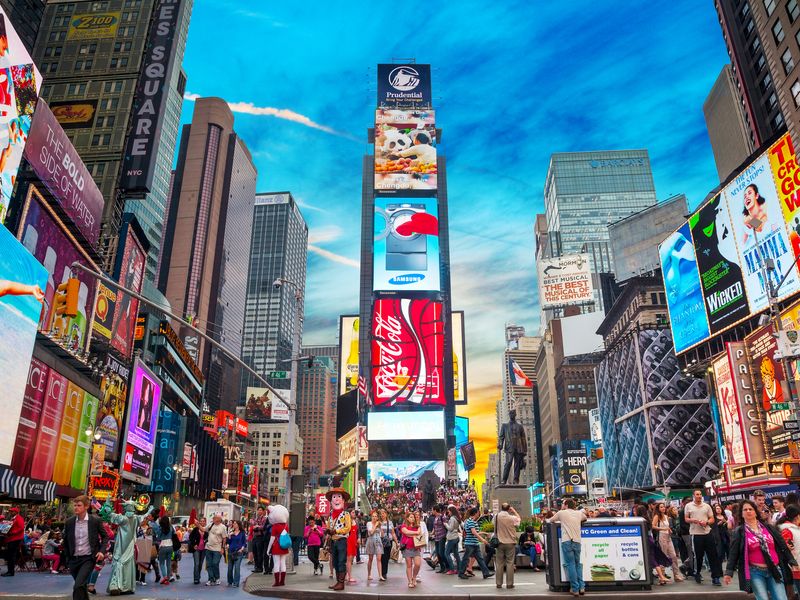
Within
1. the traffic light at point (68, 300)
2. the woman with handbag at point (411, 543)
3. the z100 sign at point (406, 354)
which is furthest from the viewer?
the z100 sign at point (406, 354)

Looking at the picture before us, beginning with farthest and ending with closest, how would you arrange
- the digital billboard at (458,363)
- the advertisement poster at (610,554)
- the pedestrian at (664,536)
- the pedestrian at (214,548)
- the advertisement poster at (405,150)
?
1. the digital billboard at (458,363)
2. the advertisement poster at (405,150)
3. the pedestrian at (214,548)
4. the pedestrian at (664,536)
5. the advertisement poster at (610,554)

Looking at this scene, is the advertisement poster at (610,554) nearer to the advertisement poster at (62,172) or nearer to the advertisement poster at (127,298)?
the advertisement poster at (62,172)

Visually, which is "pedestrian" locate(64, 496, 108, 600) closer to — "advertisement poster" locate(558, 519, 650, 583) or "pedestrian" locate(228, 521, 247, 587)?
"pedestrian" locate(228, 521, 247, 587)

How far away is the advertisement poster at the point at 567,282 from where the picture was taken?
103188mm

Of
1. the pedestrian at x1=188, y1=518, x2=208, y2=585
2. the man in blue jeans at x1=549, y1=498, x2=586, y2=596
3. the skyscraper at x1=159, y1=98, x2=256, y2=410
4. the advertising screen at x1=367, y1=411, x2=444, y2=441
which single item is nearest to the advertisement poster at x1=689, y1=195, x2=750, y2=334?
the advertising screen at x1=367, y1=411, x2=444, y2=441

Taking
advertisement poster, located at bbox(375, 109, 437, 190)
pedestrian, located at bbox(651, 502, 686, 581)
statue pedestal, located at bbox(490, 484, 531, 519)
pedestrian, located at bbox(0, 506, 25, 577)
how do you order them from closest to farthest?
pedestrian, located at bbox(651, 502, 686, 581) < pedestrian, located at bbox(0, 506, 25, 577) < statue pedestal, located at bbox(490, 484, 531, 519) < advertisement poster, located at bbox(375, 109, 437, 190)

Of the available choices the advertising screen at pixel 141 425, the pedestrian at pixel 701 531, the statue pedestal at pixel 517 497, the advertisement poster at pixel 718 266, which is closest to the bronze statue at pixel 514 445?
the statue pedestal at pixel 517 497

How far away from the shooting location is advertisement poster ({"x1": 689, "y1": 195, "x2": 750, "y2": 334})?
4884 centimetres

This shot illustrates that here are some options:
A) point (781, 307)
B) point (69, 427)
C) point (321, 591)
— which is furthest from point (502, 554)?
point (781, 307)

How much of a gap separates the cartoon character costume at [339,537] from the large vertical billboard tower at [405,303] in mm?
58826

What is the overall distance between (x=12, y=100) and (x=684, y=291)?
54.3 metres

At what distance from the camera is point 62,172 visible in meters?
40.8

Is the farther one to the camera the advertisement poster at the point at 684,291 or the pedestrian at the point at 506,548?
the advertisement poster at the point at 684,291

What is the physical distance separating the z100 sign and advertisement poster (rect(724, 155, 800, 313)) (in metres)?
43.4
